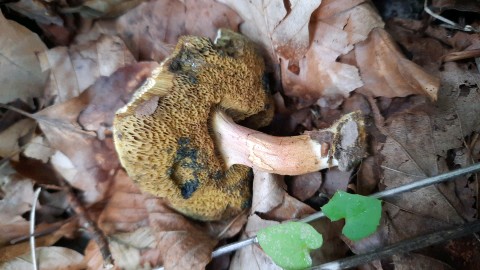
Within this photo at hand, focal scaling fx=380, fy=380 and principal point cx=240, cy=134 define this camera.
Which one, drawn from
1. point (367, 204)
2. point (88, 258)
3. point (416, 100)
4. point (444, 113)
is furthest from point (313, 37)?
point (88, 258)

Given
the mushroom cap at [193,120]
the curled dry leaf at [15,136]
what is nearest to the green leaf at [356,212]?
the mushroom cap at [193,120]

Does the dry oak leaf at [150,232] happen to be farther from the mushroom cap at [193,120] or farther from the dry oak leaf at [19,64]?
the dry oak leaf at [19,64]

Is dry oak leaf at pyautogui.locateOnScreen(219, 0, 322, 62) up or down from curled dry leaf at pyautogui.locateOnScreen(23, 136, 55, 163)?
up

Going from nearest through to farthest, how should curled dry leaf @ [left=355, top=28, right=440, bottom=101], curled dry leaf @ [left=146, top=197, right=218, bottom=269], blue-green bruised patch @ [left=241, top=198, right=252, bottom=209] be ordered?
curled dry leaf @ [left=355, top=28, right=440, bottom=101], curled dry leaf @ [left=146, top=197, right=218, bottom=269], blue-green bruised patch @ [left=241, top=198, right=252, bottom=209]

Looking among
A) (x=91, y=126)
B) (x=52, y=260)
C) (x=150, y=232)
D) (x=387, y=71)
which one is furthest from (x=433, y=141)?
(x=52, y=260)

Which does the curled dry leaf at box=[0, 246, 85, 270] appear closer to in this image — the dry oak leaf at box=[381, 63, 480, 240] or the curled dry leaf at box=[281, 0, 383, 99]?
the curled dry leaf at box=[281, 0, 383, 99]

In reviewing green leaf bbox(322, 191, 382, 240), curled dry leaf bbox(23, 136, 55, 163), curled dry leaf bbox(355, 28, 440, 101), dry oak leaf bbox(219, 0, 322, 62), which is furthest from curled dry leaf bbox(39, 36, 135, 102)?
green leaf bbox(322, 191, 382, 240)

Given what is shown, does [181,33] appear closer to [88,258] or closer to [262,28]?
[262,28]
